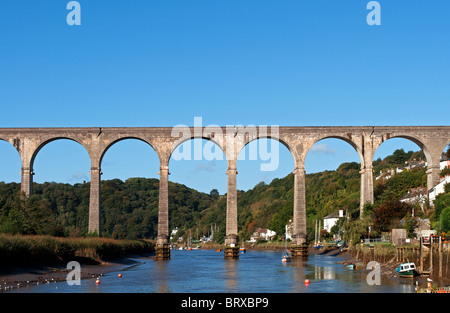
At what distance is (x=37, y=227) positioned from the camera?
46.0 metres

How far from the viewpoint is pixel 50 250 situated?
38656 millimetres

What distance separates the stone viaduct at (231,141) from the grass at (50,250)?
7094 millimetres

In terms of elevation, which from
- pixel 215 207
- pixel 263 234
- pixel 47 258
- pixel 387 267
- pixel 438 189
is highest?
pixel 438 189

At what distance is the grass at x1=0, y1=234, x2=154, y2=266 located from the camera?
33.3 metres

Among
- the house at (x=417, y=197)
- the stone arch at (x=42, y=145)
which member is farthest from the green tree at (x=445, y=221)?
the stone arch at (x=42, y=145)

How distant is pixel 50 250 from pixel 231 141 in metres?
22.7

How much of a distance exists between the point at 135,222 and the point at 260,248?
29.5 m

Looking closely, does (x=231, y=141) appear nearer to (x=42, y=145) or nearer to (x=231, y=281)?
(x=42, y=145)

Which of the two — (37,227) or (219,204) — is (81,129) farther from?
(219,204)

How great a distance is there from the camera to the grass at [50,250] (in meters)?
33.3

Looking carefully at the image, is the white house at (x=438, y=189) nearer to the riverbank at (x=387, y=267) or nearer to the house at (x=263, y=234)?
the riverbank at (x=387, y=267)

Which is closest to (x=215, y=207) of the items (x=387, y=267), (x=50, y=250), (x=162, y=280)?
(x=387, y=267)
